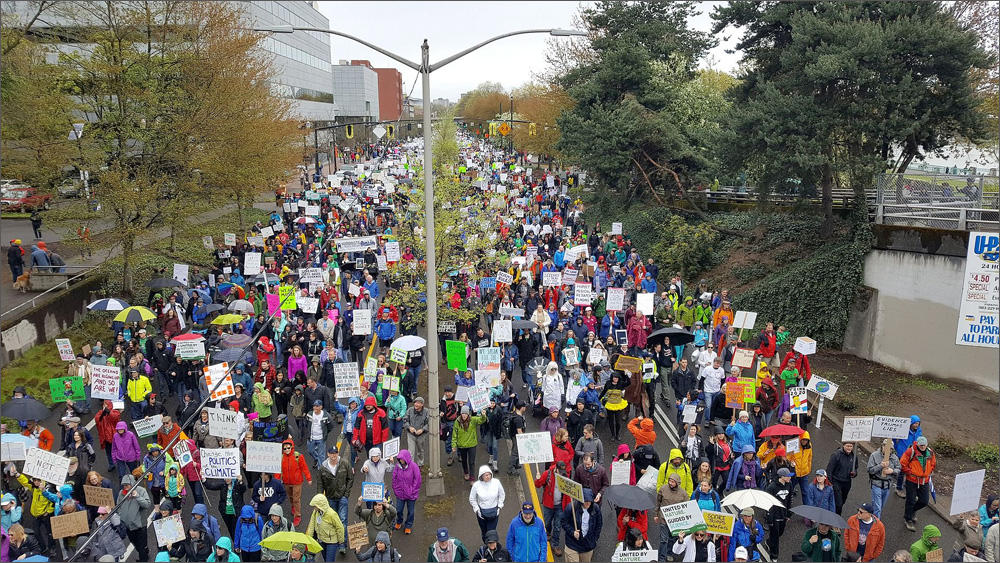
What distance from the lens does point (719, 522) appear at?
8.27 metres

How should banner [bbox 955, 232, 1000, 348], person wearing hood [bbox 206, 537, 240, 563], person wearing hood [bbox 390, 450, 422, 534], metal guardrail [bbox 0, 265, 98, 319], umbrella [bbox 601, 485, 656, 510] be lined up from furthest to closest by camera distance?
metal guardrail [bbox 0, 265, 98, 319], banner [bbox 955, 232, 1000, 348], person wearing hood [bbox 390, 450, 422, 534], umbrella [bbox 601, 485, 656, 510], person wearing hood [bbox 206, 537, 240, 563]

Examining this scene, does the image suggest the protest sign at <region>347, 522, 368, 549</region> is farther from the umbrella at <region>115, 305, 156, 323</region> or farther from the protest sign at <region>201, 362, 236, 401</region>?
the umbrella at <region>115, 305, 156, 323</region>

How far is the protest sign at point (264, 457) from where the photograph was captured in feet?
32.0

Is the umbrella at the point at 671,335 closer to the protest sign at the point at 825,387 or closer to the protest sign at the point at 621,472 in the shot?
the protest sign at the point at 825,387

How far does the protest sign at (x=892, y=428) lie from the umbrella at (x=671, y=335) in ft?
15.4

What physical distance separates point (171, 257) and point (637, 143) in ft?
64.9

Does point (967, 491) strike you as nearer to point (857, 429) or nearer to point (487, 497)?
point (857, 429)

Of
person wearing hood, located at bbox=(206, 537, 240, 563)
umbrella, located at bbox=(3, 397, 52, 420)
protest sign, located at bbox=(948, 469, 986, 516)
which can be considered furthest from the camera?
umbrella, located at bbox=(3, 397, 52, 420)

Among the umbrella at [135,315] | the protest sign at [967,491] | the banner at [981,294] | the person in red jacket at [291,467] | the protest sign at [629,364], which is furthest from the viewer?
the umbrella at [135,315]

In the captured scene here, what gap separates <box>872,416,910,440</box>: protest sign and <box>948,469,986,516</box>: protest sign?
1.48 meters

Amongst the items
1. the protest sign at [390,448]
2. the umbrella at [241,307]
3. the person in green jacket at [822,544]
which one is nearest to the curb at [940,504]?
the person in green jacket at [822,544]

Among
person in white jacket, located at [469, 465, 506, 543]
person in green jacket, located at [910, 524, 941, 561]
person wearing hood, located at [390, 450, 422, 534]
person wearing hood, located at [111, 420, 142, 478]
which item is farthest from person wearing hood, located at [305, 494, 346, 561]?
person in green jacket, located at [910, 524, 941, 561]

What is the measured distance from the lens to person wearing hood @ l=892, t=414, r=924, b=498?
10547mm

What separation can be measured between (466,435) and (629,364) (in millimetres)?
3707
